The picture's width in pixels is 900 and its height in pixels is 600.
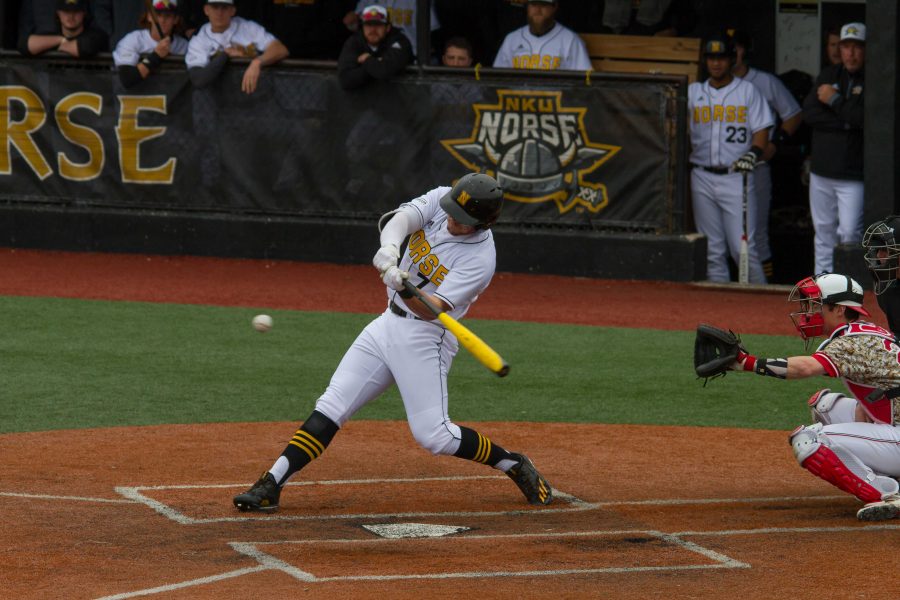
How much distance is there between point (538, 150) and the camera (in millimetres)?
14062

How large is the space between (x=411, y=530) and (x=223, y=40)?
9.05m

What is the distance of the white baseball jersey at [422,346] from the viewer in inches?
269

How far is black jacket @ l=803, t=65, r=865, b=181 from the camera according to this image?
43.1 feet

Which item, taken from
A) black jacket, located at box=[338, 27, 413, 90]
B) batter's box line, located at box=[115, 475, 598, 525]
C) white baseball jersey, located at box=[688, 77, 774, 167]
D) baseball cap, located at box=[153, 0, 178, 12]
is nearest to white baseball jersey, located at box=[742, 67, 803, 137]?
white baseball jersey, located at box=[688, 77, 774, 167]

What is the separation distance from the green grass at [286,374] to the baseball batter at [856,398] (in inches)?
85.0

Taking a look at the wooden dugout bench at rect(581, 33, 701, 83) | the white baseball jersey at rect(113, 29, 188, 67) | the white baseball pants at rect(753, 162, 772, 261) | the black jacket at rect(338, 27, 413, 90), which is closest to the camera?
the white baseball pants at rect(753, 162, 772, 261)

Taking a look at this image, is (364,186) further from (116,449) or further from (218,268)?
(116,449)

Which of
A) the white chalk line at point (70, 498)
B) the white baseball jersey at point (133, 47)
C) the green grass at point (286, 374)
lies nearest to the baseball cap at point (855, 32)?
the green grass at point (286, 374)

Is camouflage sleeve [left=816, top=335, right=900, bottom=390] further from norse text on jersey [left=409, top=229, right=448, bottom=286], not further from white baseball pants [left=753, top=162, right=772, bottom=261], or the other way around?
white baseball pants [left=753, top=162, right=772, bottom=261]

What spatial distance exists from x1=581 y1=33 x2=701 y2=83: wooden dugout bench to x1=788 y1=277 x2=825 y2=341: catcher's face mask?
7.79 metres

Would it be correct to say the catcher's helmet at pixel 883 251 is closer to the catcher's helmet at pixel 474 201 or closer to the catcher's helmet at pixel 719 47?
the catcher's helmet at pixel 474 201

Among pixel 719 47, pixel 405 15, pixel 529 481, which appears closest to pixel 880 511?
pixel 529 481

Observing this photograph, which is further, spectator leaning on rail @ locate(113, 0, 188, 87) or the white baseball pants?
spectator leaning on rail @ locate(113, 0, 188, 87)

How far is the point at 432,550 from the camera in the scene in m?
6.23
